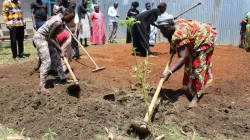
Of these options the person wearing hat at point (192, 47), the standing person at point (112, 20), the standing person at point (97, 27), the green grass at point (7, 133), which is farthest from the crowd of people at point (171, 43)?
the standing person at point (112, 20)

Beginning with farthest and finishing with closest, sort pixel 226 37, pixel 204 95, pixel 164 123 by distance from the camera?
pixel 226 37 < pixel 204 95 < pixel 164 123

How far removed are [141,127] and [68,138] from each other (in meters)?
0.81

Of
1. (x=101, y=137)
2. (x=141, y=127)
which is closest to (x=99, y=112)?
(x=101, y=137)

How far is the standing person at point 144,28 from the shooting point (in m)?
7.26

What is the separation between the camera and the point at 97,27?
10656mm

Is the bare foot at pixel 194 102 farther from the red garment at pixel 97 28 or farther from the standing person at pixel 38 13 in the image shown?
the red garment at pixel 97 28

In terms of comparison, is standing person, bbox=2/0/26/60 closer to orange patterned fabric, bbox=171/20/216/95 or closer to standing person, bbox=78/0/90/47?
standing person, bbox=78/0/90/47

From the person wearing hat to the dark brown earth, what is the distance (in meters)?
0.29

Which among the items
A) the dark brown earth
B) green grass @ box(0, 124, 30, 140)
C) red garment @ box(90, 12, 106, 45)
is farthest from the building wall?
green grass @ box(0, 124, 30, 140)

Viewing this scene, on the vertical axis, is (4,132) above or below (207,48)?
below

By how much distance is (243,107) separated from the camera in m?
3.86

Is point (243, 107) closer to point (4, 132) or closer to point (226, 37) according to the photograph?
point (4, 132)

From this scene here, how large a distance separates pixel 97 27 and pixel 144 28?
11.7 feet

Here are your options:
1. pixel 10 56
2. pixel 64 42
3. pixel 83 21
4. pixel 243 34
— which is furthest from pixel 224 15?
pixel 10 56
